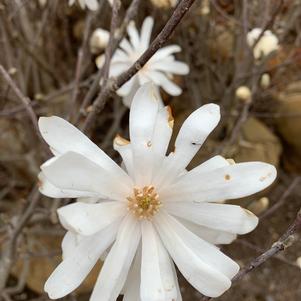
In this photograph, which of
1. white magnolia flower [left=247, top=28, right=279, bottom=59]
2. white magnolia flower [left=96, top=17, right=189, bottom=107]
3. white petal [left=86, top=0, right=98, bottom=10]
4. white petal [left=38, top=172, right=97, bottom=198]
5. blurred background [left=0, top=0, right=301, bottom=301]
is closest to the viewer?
white petal [left=38, top=172, right=97, bottom=198]

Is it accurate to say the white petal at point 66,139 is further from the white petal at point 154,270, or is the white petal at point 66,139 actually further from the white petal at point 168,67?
the white petal at point 168,67

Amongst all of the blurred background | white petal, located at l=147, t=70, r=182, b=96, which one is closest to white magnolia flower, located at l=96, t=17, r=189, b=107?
white petal, located at l=147, t=70, r=182, b=96

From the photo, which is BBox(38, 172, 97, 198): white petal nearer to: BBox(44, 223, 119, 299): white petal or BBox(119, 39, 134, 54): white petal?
BBox(44, 223, 119, 299): white petal

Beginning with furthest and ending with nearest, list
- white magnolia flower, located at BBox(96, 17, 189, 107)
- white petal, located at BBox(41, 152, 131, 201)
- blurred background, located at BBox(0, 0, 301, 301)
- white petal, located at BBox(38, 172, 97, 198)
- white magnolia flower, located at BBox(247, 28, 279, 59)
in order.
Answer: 1. blurred background, located at BBox(0, 0, 301, 301)
2. white magnolia flower, located at BBox(96, 17, 189, 107)
3. white magnolia flower, located at BBox(247, 28, 279, 59)
4. white petal, located at BBox(38, 172, 97, 198)
5. white petal, located at BBox(41, 152, 131, 201)

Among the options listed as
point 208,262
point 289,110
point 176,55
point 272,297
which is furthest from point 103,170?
point 289,110

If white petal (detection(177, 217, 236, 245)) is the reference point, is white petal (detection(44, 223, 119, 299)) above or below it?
above

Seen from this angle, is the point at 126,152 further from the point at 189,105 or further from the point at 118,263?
the point at 189,105

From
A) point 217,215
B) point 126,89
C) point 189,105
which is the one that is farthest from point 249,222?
point 189,105
